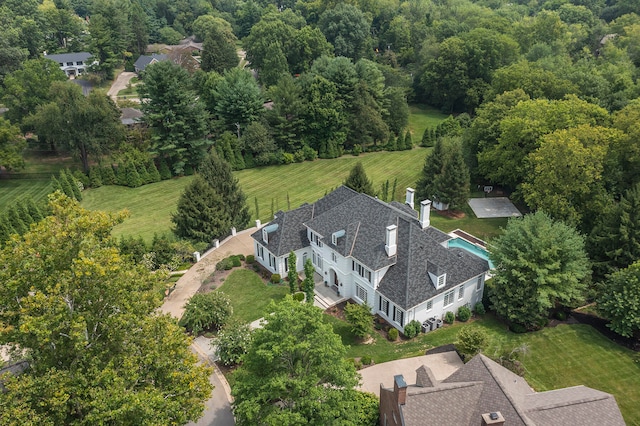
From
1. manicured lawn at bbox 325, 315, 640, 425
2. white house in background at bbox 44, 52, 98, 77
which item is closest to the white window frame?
manicured lawn at bbox 325, 315, 640, 425

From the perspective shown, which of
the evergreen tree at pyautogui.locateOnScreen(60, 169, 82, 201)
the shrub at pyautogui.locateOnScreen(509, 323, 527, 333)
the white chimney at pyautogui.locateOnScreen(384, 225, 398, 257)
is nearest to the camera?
the shrub at pyautogui.locateOnScreen(509, 323, 527, 333)

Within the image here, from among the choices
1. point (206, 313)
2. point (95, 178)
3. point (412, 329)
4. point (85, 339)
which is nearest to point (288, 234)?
point (206, 313)

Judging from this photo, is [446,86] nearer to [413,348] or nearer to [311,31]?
[311,31]

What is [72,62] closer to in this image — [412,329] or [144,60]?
[144,60]

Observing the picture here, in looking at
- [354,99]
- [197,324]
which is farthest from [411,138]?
[197,324]

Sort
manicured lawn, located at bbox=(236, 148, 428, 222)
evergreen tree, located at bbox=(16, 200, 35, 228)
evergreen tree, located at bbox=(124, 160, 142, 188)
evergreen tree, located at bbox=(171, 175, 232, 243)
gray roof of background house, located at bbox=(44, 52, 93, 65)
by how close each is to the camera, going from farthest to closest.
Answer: gray roof of background house, located at bbox=(44, 52, 93, 65) < evergreen tree, located at bbox=(124, 160, 142, 188) < manicured lawn, located at bbox=(236, 148, 428, 222) < evergreen tree, located at bbox=(16, 200, 35, 228) < evergreen tree, located at bbox=(171, 175, 232, 243)

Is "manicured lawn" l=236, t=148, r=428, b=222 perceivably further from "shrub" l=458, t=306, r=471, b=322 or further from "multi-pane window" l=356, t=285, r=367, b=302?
"shrub" l=458, t=306, r=471, b=322
